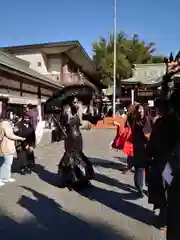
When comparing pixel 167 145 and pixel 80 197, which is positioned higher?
pixel 167 145

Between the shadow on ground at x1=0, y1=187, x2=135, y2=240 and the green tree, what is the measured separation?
3333 centimetres

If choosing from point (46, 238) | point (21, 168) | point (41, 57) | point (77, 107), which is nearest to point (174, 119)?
point (46, 238)

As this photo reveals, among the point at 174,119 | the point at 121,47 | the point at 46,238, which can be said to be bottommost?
the point at 46,238

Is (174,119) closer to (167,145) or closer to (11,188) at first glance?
(167,145)

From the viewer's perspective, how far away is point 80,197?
16.2 ft

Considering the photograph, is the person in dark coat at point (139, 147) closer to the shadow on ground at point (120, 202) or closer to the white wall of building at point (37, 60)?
the shadow on ground at point (120, 202)

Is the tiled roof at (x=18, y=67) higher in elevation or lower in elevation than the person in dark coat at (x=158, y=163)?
higher

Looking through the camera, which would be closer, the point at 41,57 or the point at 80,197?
the point at 80,197

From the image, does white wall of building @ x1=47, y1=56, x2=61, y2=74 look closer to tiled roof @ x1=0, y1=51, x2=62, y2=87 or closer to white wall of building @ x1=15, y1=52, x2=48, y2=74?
white wall of building @ x1=15, y1=52, x2=48, y2=74

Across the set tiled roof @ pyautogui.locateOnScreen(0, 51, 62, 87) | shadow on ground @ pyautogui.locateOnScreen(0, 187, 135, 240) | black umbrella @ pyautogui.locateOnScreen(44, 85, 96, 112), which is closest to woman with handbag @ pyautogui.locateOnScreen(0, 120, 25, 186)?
black umbrella @ pyautogui.locateOnScreen(44, 85, 96, 112)

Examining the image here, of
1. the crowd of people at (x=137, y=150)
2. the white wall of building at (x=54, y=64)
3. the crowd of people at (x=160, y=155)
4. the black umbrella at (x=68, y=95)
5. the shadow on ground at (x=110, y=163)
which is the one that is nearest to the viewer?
the crowd of people at (x=160, y=155)

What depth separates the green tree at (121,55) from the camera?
37.9m

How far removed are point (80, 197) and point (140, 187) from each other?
40.7 inches

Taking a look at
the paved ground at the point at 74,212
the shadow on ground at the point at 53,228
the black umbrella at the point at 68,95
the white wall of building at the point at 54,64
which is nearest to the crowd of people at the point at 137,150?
the black umbrella at the point at 68,95
